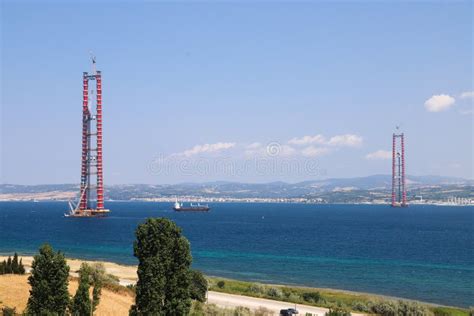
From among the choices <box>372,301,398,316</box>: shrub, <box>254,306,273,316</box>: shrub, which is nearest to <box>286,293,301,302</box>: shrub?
<box>372,301,398,316</box>: shrub

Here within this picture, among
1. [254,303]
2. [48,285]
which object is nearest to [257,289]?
[254,303]

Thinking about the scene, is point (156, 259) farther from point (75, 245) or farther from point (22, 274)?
point (75, 245)

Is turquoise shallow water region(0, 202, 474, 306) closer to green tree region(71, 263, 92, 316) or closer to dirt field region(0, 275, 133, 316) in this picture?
dirt field region(0, 275, 133, 316)

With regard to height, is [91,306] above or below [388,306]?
above

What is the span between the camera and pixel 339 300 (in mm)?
48156

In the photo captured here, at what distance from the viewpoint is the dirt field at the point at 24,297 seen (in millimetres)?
30292

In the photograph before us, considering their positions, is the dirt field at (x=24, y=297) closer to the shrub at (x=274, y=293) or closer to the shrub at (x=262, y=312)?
the shrub at (x=262, y=312)

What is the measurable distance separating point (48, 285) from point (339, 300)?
2974cm

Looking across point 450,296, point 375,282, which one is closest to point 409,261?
point 375,282

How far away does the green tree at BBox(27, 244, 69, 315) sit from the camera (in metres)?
25.1

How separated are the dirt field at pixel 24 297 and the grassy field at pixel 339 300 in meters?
16.0

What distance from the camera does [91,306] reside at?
26828mm

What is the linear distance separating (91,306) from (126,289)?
11.6 metres

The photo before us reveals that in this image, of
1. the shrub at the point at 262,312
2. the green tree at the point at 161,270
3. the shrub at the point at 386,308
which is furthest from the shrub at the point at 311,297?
the green tree at the point at 161,270
